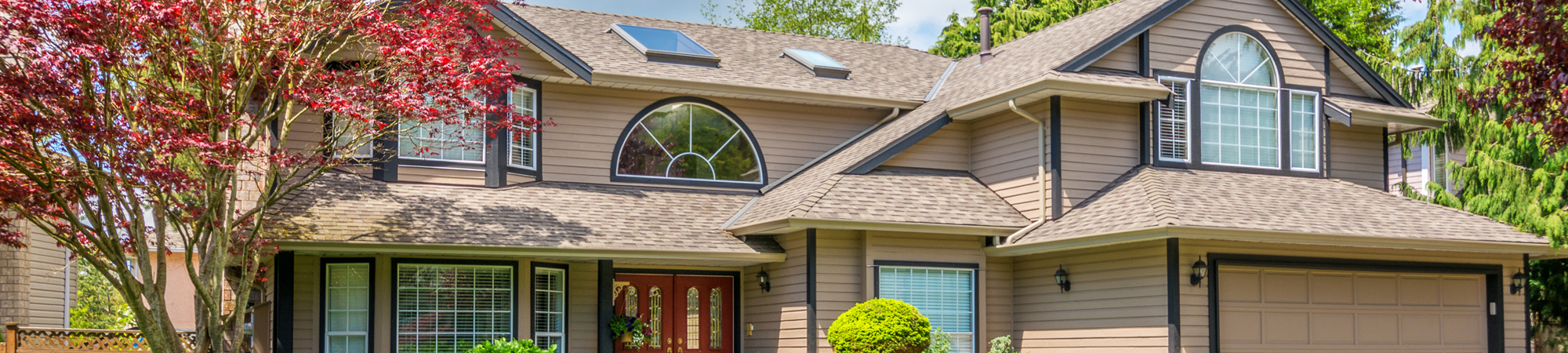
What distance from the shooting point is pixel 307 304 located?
13781mm

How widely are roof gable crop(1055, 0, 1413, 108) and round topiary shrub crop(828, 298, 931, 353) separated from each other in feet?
11.3

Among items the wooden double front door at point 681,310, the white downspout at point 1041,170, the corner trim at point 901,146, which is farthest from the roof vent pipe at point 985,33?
the wooden double front door at point 681,310

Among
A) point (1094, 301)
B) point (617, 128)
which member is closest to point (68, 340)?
point (617, 128)

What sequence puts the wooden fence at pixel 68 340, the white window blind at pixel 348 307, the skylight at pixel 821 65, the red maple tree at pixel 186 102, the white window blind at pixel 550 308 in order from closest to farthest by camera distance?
the red maple tree at pixel 186 102 < the white window blind at pixel 348 307 < the wooden fence at pixel 68 340 < the white window blind at pixel 550 308 < the skylight at pixel 821 65

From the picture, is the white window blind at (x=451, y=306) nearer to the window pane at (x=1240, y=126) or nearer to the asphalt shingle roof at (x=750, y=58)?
the asphalt shingle roof at (x=750, y=58)

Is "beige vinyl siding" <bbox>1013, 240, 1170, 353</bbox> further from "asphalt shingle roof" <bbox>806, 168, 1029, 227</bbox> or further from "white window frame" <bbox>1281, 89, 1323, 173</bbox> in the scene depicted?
"white window frame" <bbox>1281, 89, 1323, 173</bbox>

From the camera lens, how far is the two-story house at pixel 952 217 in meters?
13.7

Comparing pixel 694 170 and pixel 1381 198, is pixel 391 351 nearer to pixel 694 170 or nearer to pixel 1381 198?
pixel 694 170

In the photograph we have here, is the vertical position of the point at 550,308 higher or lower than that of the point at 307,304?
lower

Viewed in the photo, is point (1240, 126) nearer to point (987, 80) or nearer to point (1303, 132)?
point (1303, 132)

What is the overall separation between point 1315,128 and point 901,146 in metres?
5.15

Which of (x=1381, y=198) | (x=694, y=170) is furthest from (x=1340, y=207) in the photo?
(x=694, y=170)

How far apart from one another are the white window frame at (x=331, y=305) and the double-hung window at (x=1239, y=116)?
9.00m

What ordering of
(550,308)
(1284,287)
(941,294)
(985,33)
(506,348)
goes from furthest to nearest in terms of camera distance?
(985,33), (550,308), (941,294), (1284,287), (506,348)
